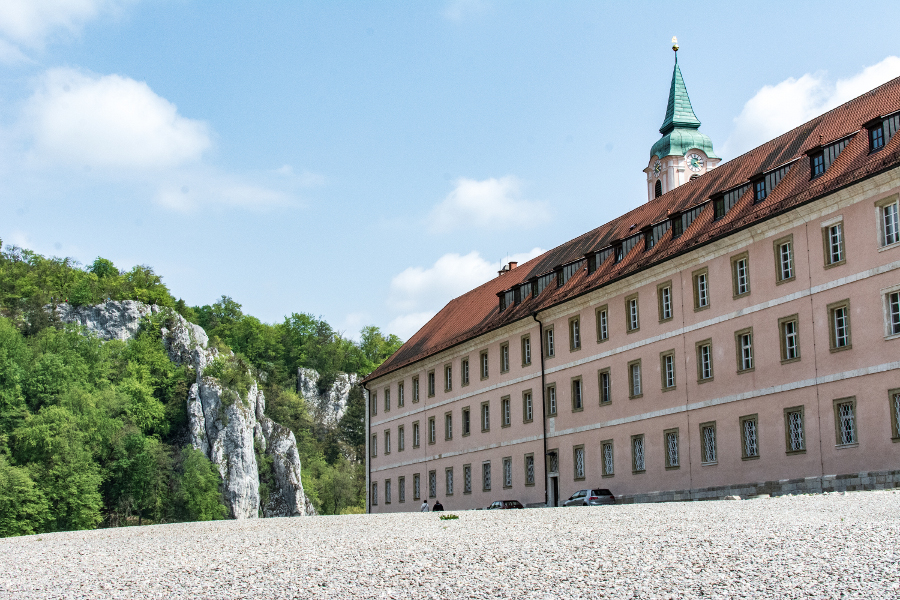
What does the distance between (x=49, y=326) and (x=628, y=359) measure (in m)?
77.8

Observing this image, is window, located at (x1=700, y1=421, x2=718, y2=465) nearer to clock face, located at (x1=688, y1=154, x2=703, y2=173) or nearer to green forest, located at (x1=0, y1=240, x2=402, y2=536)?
clock face, located at (x1=688, y1=154, x2=703, y2=173)

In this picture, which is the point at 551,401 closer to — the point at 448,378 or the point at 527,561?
the point at 448,378

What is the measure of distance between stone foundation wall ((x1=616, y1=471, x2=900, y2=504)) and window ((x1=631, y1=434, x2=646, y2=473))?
1.83 meters

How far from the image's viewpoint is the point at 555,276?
5034 cm

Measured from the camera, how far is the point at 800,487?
3222cm

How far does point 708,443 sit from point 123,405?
67400 millimetres

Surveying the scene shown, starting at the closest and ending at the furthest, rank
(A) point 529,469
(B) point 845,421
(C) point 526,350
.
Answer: (B) point 845,421, (A) point 529,469, (C) point 526,350

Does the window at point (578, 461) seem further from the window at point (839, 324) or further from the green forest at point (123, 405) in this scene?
the green forest at point (123, 405)

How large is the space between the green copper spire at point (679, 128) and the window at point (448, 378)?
25434 millimetres

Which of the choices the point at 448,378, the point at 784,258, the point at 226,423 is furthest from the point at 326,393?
the point at 784,258

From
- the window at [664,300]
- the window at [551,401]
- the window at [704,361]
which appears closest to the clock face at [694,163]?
the window at [551,401]

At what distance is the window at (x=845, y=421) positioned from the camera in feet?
103

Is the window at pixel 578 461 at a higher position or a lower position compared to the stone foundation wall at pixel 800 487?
higher

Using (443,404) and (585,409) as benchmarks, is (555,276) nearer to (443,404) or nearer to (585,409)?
(585,409)
